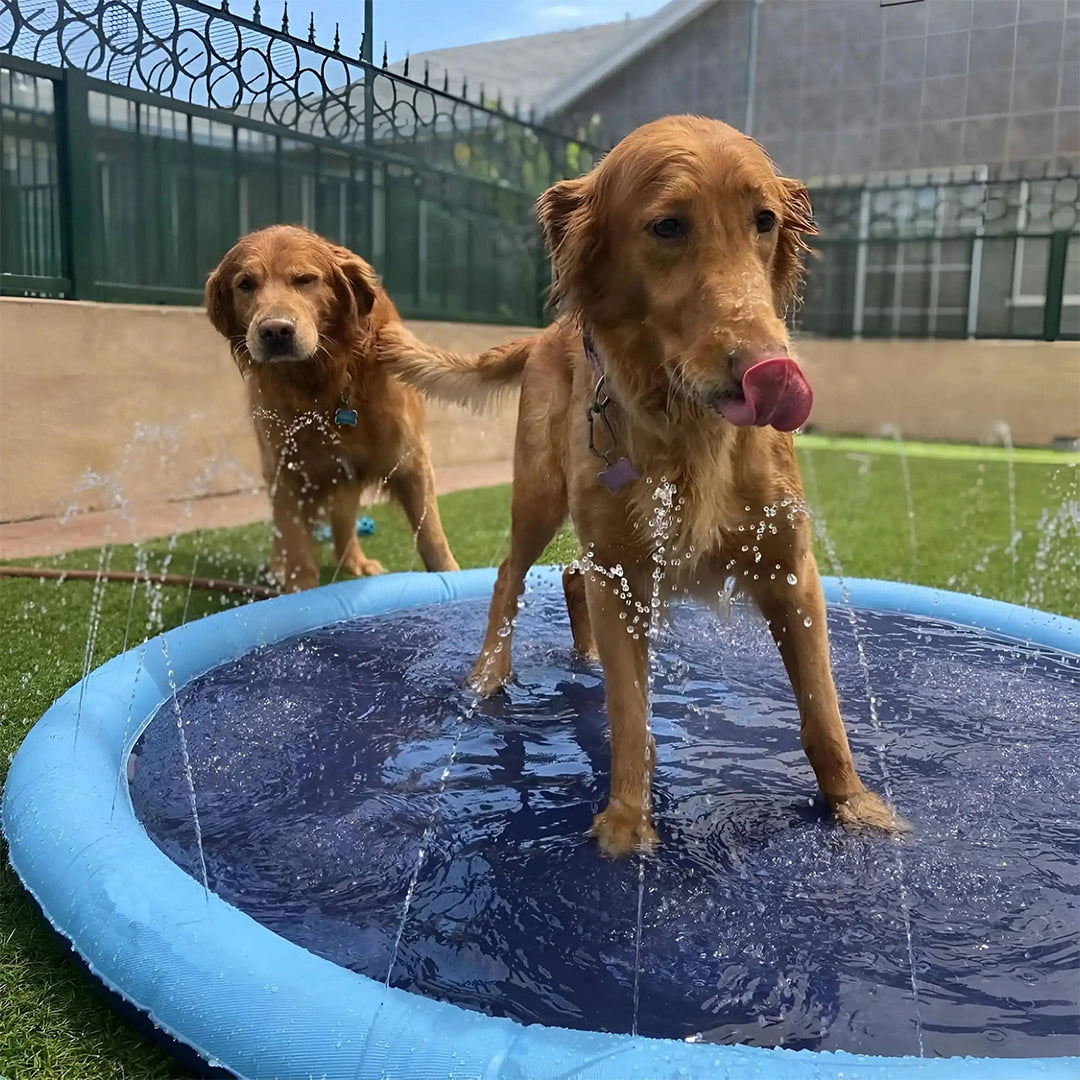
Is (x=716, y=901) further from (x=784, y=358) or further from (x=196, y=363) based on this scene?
(x=196, y=363)

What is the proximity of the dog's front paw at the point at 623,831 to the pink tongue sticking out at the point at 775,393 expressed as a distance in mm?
1037

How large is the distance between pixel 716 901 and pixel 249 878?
3.30 feet

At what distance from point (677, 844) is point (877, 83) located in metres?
10.4

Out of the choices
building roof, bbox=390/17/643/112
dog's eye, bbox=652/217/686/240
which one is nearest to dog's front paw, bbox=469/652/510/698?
dog's eye, bbox=652/217/686/240

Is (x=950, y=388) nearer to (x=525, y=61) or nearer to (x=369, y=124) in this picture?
(x=525, y=61)

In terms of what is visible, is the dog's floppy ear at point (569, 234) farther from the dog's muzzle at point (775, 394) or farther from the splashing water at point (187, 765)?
the splashing water at point (187, 765)

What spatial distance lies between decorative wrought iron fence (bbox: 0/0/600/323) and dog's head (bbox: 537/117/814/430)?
280 cm

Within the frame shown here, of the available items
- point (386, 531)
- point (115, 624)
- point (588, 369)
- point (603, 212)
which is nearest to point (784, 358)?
point (603, 212)

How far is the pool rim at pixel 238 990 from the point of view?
Answer: 1348mm

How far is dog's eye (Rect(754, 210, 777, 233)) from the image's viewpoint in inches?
77.2

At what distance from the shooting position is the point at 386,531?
6715mm

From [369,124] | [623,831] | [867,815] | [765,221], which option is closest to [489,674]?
[623,831]

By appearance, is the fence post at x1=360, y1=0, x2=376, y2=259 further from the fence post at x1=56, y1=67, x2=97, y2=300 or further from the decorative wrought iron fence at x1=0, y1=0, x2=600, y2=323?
the fence post at x1=56, y1=67, x2=97, y2=300

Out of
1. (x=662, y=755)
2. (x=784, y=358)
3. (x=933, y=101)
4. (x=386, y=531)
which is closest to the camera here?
(x=784, y=358)
